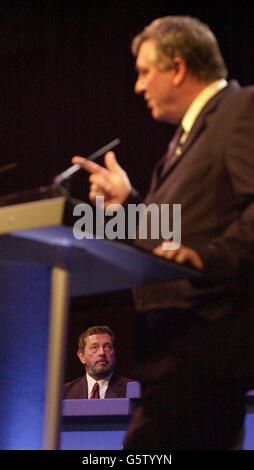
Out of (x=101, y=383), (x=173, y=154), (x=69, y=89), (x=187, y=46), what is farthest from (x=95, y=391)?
(x=187, y=46)

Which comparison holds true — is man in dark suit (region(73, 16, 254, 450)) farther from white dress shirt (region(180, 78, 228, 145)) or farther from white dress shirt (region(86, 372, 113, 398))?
white dress shirt (region(86, 372, 113, 398))

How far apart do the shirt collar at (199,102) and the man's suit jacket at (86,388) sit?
3170 mm

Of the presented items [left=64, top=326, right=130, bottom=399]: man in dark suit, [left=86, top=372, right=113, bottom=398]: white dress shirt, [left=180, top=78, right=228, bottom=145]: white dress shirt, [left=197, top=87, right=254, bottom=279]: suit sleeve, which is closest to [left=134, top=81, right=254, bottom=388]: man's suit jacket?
[left=197, top=87, right=254, bottom=279]: suit sleeve

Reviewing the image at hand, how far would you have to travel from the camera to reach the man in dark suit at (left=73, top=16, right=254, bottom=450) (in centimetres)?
128

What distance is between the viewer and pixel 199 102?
1534mm

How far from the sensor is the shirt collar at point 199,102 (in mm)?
1521

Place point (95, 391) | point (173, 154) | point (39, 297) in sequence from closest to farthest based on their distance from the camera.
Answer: point (39, 297) < point (173, 154) < point (95, 391)

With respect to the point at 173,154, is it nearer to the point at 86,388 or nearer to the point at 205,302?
the point at 205,302

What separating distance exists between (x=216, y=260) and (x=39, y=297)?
34 cm

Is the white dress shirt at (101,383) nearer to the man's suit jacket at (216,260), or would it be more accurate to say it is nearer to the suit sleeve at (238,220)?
the man's suit jacket at (216,260)

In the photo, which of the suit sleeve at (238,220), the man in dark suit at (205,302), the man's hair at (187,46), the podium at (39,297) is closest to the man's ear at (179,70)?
the man's hair at (187,46)

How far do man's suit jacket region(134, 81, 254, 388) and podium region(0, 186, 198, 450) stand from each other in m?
0.08

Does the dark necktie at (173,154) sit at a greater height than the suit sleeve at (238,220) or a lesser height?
greater

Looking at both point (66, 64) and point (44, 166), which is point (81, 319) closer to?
point (44, 166)
